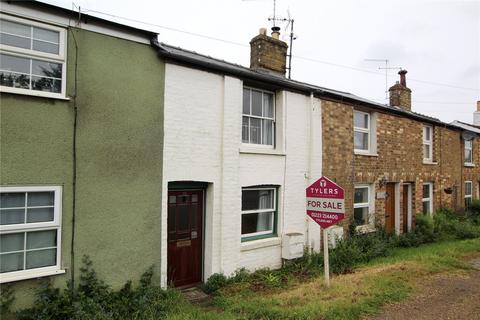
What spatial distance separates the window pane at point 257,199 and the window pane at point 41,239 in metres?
4.28

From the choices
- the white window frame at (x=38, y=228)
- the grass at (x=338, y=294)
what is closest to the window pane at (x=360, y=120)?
the grass at (x=338, y=294)

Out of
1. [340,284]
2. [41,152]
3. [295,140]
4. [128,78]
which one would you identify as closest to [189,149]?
[128,78]

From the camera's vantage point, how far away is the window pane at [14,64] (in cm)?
538

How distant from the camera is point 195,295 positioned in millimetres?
7160

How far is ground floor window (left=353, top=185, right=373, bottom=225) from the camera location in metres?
11.3

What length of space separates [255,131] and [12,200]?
5469 millimetres

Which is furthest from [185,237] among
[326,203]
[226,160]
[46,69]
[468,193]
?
[468,193]

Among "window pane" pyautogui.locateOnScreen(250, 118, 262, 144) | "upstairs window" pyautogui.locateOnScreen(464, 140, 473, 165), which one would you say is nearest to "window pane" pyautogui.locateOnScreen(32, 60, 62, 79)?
"window pane" pyautogui.locateOnScreen(250, 118, 262, 144)

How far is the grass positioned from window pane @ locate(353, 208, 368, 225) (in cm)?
218

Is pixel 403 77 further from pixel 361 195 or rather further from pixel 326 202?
pixel 326 202

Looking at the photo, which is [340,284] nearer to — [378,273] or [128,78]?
[378,273]

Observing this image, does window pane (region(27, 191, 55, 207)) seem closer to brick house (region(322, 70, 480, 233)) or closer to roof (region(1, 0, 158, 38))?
roof (region(1, 0, 158, 38))

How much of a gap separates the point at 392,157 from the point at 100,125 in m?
10.3

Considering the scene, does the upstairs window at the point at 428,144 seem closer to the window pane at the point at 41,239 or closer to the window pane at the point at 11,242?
the window pane at the point at 41,239
